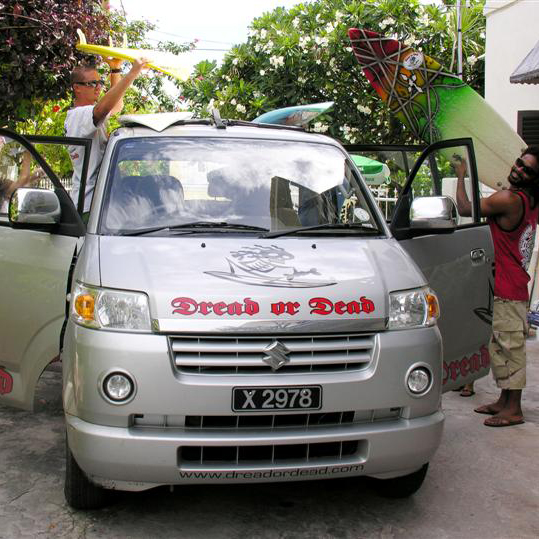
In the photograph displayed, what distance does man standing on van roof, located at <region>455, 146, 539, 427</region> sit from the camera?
531 centimetres

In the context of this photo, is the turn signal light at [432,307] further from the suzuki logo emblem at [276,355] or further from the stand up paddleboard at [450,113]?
the stand up paddleboard at [450,113]

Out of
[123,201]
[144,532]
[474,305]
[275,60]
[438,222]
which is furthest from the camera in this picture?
[275,60]

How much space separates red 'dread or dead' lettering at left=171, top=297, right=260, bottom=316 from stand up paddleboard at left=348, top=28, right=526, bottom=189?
13.8ft

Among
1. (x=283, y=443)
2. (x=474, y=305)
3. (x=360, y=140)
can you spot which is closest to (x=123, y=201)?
(x=283, y=443)

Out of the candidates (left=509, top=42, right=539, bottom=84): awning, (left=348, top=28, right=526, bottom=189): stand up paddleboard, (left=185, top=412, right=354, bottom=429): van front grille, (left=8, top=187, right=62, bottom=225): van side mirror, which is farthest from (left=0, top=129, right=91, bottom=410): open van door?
(left=509, top=42, right=539, bottom=84): awning

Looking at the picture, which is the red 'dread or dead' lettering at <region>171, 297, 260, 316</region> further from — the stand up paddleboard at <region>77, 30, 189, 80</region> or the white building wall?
the white building wall

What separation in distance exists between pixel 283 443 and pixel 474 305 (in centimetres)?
207

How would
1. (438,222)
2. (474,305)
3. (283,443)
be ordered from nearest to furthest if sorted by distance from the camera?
(283,443), (438,222), (474,305)

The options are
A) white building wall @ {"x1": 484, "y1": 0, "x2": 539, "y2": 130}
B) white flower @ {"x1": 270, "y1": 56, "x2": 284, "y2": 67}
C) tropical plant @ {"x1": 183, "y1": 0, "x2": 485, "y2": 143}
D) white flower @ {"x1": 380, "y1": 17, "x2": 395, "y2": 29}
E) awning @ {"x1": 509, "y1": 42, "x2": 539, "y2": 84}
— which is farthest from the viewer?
white flower @ {"x1": 270, "y1": 56, "x2": 284, "y2": 67}

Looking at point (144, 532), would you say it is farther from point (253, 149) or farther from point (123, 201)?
point (253, 149)

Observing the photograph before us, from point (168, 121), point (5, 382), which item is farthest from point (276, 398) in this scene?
point (168, 121)

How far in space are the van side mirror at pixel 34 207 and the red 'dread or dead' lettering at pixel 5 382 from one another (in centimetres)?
88

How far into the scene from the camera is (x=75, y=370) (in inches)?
131

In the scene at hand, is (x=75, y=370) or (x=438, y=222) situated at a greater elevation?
(x=438, y=222)
